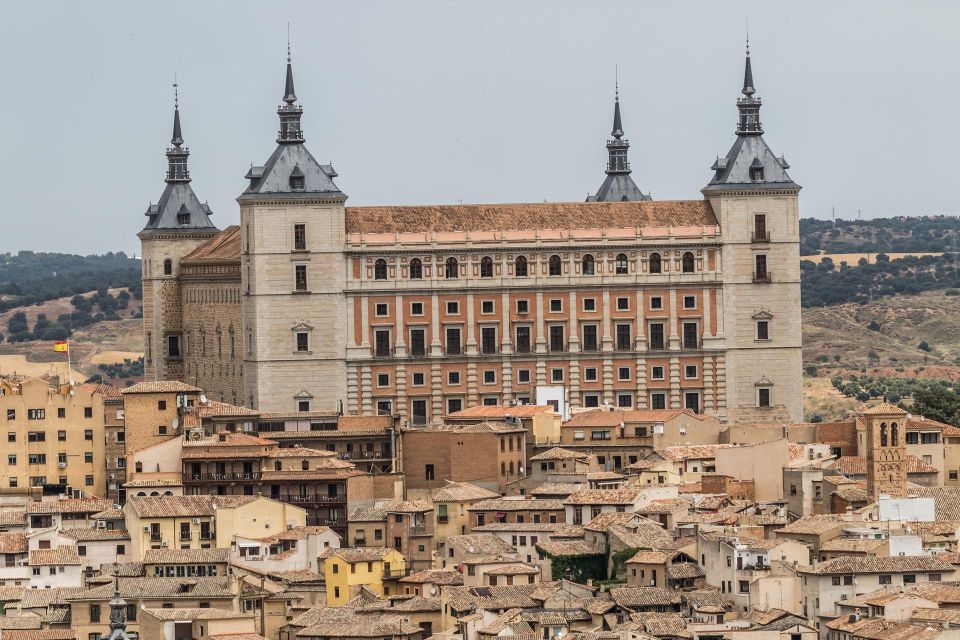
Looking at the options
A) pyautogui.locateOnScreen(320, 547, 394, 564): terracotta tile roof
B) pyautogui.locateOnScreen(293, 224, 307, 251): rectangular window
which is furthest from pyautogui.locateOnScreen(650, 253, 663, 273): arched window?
pyautogui.locateOnScreen(320, 547, 394, 564): terracotta tile roof

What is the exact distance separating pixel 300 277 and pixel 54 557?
2996 cm

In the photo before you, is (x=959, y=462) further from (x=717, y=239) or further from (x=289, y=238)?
(x=289, y=238)

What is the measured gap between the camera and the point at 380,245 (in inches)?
5389

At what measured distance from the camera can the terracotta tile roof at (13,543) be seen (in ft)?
361

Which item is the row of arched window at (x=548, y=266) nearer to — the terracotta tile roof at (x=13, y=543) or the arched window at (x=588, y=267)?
the arched window at (x=588, y=267)

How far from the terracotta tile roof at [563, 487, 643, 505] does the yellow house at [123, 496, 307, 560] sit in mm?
9415

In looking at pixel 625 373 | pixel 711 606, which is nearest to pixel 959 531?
pixel 711 606

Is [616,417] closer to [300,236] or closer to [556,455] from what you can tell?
[556,455]

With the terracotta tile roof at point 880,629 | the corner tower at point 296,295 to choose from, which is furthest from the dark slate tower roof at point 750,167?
the terracotta tile roof at point 880,629

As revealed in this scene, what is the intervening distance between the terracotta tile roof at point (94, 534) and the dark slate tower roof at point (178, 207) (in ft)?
141

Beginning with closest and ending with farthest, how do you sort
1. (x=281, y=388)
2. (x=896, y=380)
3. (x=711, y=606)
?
(x=711, y=606) → (x=281, y=388) → (x=896, y=380)

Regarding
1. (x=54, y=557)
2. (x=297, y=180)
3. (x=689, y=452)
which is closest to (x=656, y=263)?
(x=297, y=180)

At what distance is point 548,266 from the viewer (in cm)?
13838

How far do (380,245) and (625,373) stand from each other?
1166 cm
